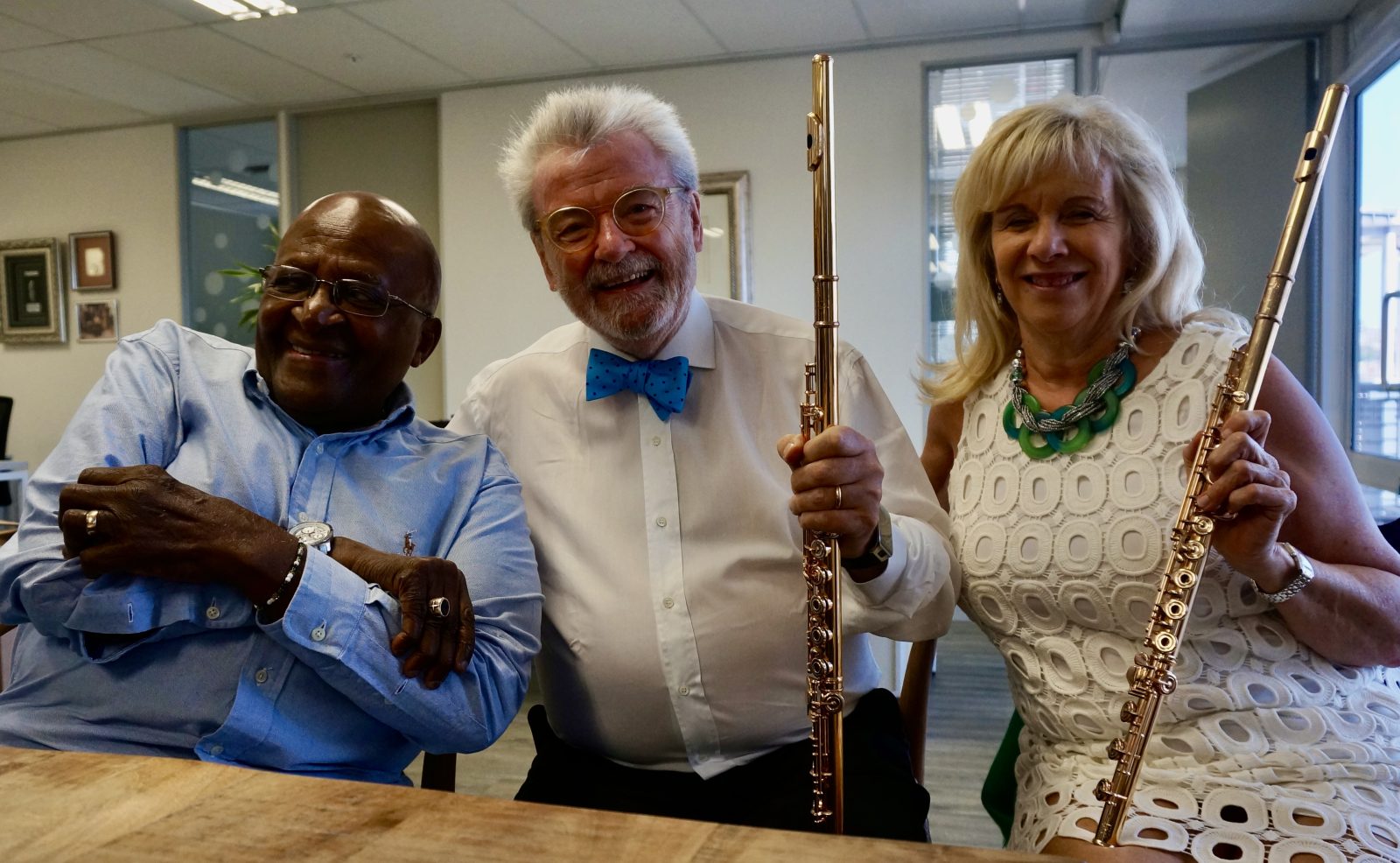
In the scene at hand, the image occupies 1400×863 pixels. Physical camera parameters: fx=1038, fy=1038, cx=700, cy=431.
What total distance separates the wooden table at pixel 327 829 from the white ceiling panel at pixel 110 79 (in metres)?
6.47

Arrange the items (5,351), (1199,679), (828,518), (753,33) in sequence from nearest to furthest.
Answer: (828,518)
(1199,679)
(753,33)
(5,351)

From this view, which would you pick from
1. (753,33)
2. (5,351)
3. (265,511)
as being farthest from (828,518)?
(5,351)

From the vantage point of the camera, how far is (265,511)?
62.8 inches

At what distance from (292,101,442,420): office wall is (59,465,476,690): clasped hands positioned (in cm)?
595

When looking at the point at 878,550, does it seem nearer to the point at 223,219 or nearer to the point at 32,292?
the point at 223,219

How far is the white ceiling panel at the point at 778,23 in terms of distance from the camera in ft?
18.1

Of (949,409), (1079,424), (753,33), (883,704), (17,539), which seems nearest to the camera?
(17,539)

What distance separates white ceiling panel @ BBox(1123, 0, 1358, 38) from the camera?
5.15 m

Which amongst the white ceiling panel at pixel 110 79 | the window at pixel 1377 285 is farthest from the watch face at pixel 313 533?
the white ceiling panel at pixel 110 79

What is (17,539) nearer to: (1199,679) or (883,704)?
(883,704)

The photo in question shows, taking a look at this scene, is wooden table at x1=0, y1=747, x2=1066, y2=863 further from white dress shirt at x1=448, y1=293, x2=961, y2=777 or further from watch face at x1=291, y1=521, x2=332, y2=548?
white dress shirt at x1=448, y1=293, x2=961, y2=777

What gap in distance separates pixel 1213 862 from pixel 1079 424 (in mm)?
689

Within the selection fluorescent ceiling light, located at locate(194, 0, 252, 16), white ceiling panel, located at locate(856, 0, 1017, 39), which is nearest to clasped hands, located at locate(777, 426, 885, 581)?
white ceiling panel, located at locate(856, 0, 1017, 39)

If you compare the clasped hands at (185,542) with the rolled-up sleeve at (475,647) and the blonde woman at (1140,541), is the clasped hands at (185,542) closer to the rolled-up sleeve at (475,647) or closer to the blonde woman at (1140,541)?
the rolled-up sleeve at (475,647)
